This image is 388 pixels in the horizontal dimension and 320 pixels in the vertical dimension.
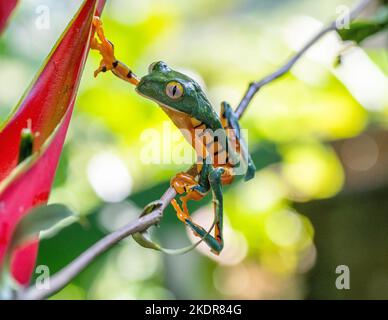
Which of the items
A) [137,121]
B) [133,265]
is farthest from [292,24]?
[133,265]

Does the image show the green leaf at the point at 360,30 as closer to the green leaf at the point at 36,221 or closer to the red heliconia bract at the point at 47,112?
the red heliconia bract at the point at 47,112

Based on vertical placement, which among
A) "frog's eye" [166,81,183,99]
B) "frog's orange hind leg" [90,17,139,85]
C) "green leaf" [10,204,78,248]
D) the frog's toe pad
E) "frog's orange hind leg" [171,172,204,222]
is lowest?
"green leaf" [10,204,78,248]

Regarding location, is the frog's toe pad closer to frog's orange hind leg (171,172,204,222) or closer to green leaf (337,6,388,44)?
frog's orange hind leg (171,172,204,222)

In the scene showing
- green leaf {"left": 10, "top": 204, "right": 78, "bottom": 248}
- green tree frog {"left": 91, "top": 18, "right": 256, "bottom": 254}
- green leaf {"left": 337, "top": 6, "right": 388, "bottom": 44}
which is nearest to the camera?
green leaf {"left": 10, "top": 204, "right": 78, "bottom": 248}

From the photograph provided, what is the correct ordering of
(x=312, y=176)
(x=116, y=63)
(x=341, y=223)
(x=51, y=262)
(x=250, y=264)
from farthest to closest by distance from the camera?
(x=341, y=223), (x=250, y=264), (x=312, y=176), (x=51, y=262), (x=116, y=63)

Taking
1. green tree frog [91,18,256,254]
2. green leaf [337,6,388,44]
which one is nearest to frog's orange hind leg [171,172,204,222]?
green tree frog [91,18,256,254]
